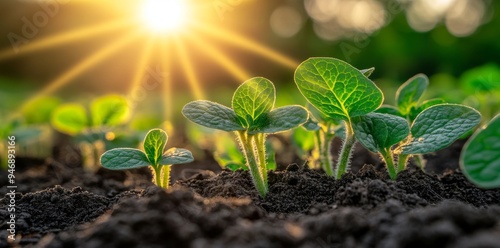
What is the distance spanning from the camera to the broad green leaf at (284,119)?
2076 mm

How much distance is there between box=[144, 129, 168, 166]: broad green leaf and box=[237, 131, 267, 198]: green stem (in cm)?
32

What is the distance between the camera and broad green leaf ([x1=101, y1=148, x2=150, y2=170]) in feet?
6.95

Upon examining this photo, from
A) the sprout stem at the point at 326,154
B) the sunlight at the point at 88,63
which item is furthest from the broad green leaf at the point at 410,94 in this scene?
the sunlight at the point at 88,63

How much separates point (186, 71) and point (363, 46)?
7.87m

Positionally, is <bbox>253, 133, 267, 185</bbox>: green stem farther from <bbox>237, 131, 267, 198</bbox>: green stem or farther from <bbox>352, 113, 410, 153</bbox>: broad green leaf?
<bbox>352, 113, 410, 153</bbox>: broad green leaf

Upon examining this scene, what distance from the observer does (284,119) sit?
6.98 feet

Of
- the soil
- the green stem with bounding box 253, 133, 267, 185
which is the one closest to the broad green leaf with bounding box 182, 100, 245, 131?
the green stem with bounding box 253, 133, 267, 185

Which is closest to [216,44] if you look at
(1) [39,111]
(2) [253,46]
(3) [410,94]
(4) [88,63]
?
(2) [253,46]

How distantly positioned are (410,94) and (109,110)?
2208mm

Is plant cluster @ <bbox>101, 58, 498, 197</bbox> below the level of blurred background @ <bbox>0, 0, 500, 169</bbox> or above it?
below

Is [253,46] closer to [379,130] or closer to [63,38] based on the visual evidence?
[63,38]

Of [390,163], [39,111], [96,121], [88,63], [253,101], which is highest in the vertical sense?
[88,63]

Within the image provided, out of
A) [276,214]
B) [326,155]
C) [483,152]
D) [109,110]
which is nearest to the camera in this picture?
[483,152]

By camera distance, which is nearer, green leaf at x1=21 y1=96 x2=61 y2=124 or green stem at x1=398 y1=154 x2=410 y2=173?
green stem at x1=398 y1=154 x2=410 y2=173
